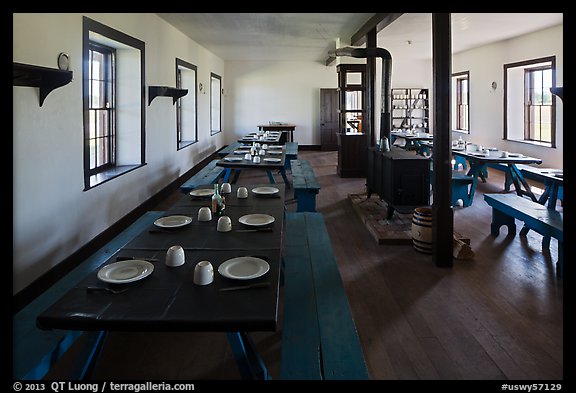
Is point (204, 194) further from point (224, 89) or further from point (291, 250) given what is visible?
point (224, 89)

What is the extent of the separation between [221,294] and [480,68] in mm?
10178

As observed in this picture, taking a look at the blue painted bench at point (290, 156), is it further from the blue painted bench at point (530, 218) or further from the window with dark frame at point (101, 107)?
the blue painted bench at point (530, 218)

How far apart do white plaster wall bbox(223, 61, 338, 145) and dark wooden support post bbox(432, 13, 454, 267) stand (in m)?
9.26

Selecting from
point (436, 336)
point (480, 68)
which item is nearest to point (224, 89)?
point (480, 68)

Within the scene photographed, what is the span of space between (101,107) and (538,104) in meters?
7.72

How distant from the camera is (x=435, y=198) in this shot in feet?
12.1

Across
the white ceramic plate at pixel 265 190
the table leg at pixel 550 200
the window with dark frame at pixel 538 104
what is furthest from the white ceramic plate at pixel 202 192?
the window with dark frame at pixel 538 104

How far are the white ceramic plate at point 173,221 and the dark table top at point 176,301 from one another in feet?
0.94

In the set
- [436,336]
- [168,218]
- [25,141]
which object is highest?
[25,141]

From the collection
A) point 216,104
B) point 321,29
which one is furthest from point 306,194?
point 216,104

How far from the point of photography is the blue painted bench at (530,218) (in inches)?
136

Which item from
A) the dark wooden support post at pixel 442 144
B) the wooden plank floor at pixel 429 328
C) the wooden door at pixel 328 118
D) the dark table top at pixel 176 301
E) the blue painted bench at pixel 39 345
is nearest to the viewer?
the dark table top at pixel 176 301

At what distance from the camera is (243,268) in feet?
6.24

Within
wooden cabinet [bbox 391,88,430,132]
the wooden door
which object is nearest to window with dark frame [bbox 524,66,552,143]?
Answer: wooden cabinet [bbox 391,88,430,132]
